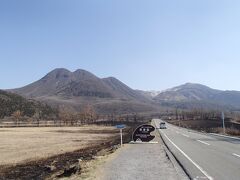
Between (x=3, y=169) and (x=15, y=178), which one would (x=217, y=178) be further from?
(x=3, y=169)

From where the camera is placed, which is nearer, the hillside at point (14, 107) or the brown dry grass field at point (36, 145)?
the brown dry grass field at point (36, 145)

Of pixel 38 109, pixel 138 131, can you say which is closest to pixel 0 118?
pixel 38 109

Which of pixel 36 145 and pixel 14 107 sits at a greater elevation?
pixel 14 107

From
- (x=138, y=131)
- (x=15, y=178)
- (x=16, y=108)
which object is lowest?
(x=15, y=178)

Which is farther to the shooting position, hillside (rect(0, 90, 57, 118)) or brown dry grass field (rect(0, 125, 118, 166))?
hillside (rect(0, 90, 57, 118))

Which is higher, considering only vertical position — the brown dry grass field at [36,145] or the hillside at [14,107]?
the hillside at [14,107]

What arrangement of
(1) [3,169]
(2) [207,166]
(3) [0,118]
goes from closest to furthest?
(2) [207,166] → (1) [3,169] → (3) [0,118]

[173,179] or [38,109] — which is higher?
[38,109]

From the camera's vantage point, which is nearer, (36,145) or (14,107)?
(36,145)

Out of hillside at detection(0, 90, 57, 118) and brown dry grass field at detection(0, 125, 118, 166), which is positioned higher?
hillside at detection(0, 90, 57, 118)

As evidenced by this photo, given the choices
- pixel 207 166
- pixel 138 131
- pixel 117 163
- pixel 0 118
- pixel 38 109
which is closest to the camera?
pixel 207 166

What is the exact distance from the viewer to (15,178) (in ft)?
65.9

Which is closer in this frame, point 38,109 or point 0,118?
point 0,118

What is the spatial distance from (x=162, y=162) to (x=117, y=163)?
A: 208 centimetres
